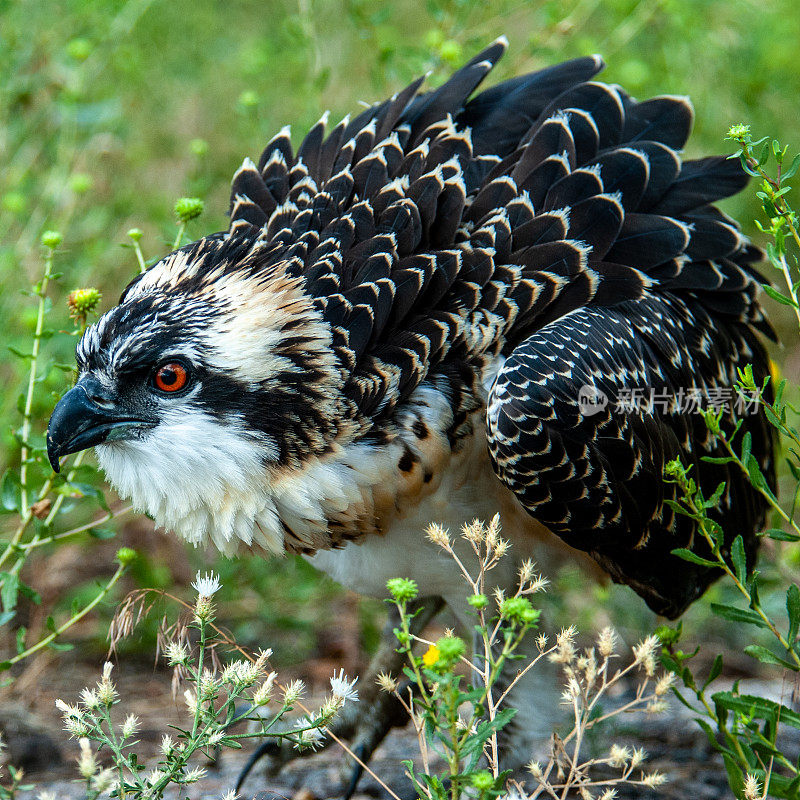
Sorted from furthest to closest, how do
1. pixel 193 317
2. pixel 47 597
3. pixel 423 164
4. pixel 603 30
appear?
1. pixel 603 30
2. pixel 47 597
3. pixel 423 164
4. pixel 193 317

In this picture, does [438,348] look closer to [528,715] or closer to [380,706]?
[528,715]

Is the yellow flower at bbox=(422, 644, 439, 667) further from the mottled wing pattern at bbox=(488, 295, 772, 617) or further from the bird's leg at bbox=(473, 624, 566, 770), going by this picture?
the bird's leg at bbox=(473, 624, 566, 770)

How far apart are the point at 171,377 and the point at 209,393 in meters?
0.13

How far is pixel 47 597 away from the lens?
5234mm

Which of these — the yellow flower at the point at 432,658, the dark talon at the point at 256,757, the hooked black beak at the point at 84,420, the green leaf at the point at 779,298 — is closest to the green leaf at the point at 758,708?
the yellow flower at the point at 432,658

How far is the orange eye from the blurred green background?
28.7 inches

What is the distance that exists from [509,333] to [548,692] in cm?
154

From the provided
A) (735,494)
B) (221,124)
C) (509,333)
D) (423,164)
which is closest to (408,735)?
(735,494)

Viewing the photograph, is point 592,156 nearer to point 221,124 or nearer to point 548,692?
point 548,692

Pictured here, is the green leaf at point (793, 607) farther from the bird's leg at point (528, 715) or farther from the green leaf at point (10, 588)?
the green leaf at point (10, 588)

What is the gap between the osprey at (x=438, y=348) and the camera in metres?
3.11

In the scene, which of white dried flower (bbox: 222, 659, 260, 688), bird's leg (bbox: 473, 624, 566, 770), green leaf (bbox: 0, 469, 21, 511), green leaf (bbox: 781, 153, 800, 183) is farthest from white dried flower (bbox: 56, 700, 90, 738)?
green leaf (bbox: 781, 153, 800, 183)

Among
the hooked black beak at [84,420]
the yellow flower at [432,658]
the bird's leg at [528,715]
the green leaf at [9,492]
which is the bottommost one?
the bird's leg at [528,715]

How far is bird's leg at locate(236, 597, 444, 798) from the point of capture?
4.25 metres
